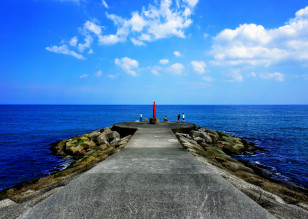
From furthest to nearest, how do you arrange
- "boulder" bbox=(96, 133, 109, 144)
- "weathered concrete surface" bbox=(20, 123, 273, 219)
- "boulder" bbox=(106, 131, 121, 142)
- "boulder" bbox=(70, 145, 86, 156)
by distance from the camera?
"boulder" bbox=(106, 131, 121, 142) < "boulder" bbox=(96, 133, 109, 144) < "boulder" bbox=(70, 145, 86, 156) < "weathered concrete surface" bbox=(20, 123, 273, 219)

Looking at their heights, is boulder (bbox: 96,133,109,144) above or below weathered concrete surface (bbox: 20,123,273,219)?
below

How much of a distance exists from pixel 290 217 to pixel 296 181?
10261 mm

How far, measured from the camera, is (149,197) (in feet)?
13.2

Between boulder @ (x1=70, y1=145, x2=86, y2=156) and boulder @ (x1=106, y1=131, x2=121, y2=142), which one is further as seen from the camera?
boulder @ (x1=106, y1=131, x2=121, y2=142)

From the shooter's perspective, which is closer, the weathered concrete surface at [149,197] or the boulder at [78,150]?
the weathered concrete surface at [149,197]

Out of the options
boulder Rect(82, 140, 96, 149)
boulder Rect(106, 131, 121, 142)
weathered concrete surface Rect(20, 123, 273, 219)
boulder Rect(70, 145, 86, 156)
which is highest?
weathered concrete surface Rect(20, 123, 273, 219)

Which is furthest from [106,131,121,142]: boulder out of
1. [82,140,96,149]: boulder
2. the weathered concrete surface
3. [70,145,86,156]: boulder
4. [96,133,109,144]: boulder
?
the weathered concrete surface

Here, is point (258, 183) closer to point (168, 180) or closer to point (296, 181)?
point (168, 180)

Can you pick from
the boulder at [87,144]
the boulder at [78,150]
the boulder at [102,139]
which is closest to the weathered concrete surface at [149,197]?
the boulder at [102,139]

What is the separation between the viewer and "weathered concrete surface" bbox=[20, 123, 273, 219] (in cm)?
353

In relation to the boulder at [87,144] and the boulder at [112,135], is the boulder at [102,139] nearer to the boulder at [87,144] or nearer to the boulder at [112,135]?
the boulder at [112,135]

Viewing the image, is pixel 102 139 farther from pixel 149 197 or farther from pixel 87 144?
pixel 149 197

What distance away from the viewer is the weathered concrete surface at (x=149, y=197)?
353 cm

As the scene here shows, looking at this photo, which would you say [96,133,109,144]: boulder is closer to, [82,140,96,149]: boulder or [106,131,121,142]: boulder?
[106,131,121,142]: boulder
